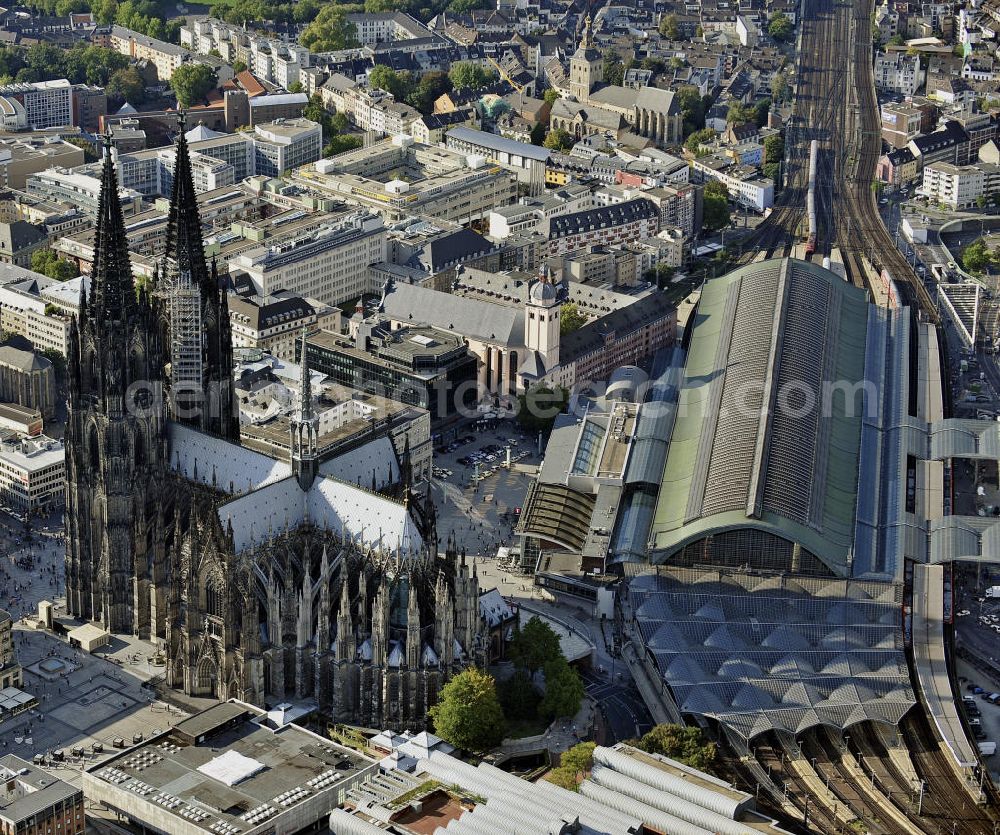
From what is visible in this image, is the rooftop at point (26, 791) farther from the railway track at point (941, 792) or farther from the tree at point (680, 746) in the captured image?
the railway track at point (941, 792)

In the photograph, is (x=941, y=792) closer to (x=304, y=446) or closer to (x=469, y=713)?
(x=469, y=713)

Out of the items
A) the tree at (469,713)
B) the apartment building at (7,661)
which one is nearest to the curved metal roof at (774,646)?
the tree at (469,713)

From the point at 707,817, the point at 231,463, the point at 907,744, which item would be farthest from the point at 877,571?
the point at 231,463

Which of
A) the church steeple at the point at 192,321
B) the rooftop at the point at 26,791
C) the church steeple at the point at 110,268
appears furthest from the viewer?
the church steeple at the point at 192,321

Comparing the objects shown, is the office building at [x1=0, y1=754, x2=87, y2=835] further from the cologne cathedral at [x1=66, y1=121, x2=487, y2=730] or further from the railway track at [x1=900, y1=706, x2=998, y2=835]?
the railway track at [x1=900, y1=706, x2=998, y2=835]

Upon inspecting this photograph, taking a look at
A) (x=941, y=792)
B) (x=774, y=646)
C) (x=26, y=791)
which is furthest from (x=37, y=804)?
(x=941, y=792)

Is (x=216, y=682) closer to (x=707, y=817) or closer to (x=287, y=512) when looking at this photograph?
(x=287, y=512)
